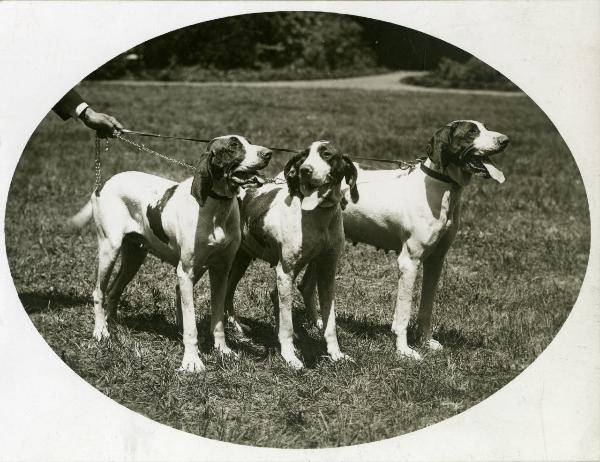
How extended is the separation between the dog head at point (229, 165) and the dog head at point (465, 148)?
4.38 ft

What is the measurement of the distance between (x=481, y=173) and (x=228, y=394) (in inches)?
101

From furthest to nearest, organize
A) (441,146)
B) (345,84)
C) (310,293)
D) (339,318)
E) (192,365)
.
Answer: (345,84) < (339,318) < (310,293) < (192,365) < (441,146)

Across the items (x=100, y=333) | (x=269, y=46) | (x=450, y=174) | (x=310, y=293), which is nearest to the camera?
(x=450, y=174)

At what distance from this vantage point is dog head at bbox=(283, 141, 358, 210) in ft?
17.0

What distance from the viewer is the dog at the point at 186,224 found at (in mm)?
5246

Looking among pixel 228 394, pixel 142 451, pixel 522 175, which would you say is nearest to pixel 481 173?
pixel 228 394

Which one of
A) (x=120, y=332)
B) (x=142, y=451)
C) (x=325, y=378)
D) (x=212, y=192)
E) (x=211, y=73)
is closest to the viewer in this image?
(x=142, y=451)

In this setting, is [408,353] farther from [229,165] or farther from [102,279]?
[102,279]

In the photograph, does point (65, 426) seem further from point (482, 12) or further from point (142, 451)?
point (482, 12)

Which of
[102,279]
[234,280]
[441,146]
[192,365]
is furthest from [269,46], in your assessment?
[192,365]

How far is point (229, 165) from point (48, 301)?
3.30 meters

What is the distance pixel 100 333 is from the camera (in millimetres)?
6422

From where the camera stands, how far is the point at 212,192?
17.6ft

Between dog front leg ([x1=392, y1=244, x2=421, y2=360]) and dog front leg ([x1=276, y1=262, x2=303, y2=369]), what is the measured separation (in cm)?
87
